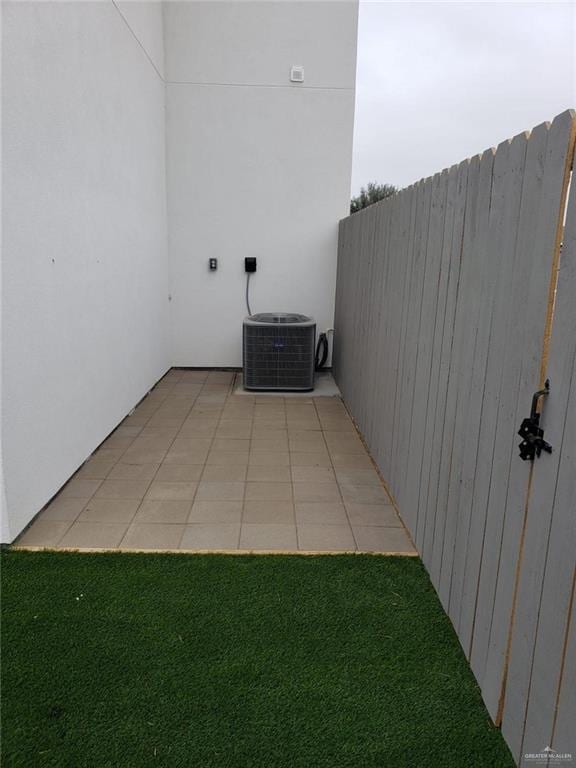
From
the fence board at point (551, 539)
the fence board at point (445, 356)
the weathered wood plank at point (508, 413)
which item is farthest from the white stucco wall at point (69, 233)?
the fence board at point (551, 539)

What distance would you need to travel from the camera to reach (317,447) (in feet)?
12.4

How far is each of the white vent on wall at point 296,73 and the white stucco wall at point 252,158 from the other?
0.05 m

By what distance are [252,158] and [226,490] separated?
4103mm

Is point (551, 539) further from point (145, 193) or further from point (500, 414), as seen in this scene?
point (145, 193)

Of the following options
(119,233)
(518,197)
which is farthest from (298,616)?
(119,233)

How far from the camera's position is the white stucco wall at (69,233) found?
228 centimetres

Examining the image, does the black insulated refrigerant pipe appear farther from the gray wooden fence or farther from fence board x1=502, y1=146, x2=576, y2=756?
fence board x1=502, y1=146, x2=576, y2=756

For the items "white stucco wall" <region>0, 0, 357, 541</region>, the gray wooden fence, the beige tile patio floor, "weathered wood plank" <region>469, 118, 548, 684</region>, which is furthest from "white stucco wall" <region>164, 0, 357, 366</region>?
"weathered wood plank" <region>469, 118, 548, 684</region>

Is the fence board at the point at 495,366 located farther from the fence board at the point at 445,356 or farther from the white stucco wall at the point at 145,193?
the white stucco wall at the point at 145,193

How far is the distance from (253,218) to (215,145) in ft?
2.83

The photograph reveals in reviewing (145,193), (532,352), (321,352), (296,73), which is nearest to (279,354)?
(321,352)

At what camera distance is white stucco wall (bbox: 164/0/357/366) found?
17.8 ft

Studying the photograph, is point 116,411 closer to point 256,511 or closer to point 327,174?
point 256,511

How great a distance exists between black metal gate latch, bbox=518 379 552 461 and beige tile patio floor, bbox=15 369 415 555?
1249 millimetres
